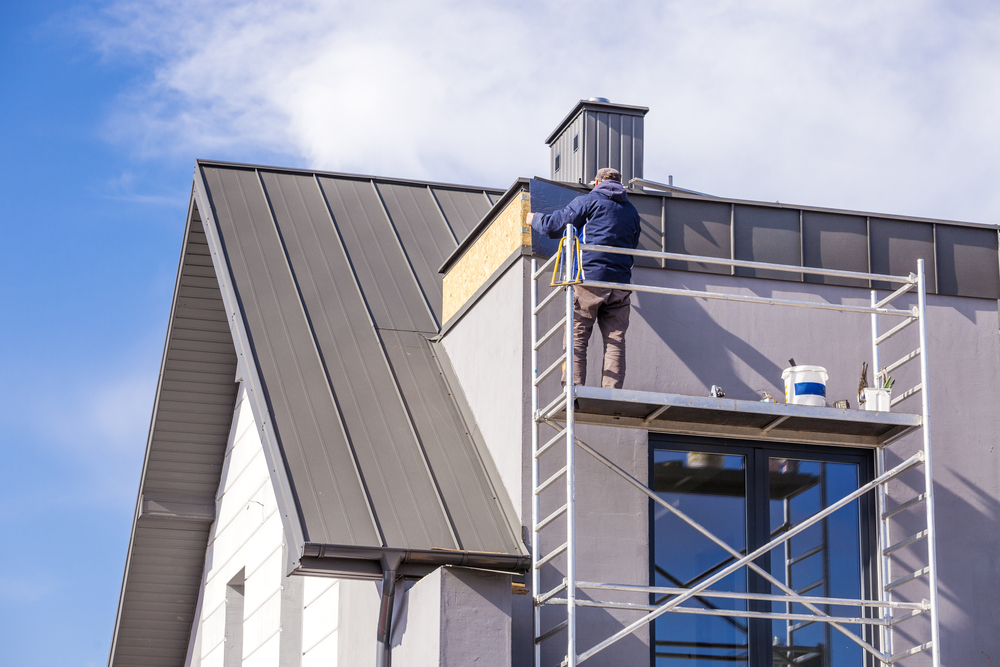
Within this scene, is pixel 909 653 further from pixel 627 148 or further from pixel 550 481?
pixel 627 148

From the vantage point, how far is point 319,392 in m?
10.3

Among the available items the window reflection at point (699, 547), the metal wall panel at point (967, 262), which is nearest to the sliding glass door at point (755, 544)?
the window reflection at point (699, 547)

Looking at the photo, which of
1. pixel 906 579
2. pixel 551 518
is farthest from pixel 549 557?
pixel 906 579

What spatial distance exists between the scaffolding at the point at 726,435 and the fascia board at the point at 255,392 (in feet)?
5.43

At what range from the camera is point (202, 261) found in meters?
14.5

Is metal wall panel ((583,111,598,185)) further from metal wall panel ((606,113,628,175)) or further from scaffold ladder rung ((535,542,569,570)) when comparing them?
scaffold ladder rung ((535,542,569,570))

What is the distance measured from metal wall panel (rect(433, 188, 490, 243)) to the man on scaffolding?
4.60 meters

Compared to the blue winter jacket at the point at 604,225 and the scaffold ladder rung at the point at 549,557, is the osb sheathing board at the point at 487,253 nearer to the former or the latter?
the blue winter jacket at the point at 604,225

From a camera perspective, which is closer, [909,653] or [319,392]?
[909,653]

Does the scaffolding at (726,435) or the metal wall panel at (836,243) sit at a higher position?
the metal wall panel at (836,243)

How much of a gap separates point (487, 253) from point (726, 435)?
8.22 ft

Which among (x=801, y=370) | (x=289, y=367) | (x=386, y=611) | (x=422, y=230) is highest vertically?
(x=422, y=230)

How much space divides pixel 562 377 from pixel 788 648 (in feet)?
8.41

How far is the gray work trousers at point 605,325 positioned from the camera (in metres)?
9.06
